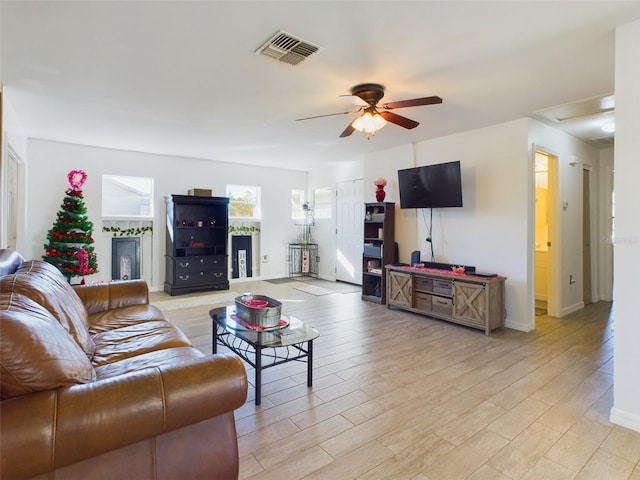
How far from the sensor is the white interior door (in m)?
6.85

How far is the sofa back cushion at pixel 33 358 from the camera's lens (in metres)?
1.11

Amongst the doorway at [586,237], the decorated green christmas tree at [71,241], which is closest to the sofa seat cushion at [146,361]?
the decorated green christmas tree at [71,241]

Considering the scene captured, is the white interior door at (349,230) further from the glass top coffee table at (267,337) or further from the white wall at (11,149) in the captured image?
the white wall at (11,149)

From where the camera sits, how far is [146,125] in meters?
4.37

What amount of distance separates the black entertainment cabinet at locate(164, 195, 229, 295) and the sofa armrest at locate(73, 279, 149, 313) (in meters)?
2.94

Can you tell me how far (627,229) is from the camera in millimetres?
2148

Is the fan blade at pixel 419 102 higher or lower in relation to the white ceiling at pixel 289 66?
lower

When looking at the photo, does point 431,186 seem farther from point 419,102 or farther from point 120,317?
point 120,317

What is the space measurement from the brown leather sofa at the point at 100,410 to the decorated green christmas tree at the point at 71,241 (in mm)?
3404

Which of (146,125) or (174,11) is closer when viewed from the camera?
(174,11)

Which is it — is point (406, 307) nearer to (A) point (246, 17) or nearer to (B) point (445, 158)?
(B) point (445, 158)

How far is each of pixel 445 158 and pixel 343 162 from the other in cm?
261

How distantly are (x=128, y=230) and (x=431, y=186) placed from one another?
5.05 metres

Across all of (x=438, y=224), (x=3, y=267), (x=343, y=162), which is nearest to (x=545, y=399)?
(x=438, y=224)
